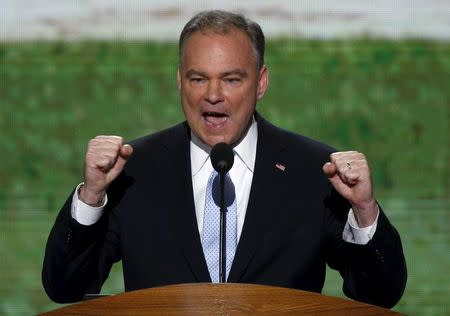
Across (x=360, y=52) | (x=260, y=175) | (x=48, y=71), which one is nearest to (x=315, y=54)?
(x=360, y=52)

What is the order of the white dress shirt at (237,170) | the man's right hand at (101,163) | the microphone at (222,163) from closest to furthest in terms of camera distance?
the microphone at (222,163)
the man's right hand at (101,163)
the white dress shirt at (237,170)

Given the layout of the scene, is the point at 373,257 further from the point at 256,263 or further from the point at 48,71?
the point at 48,71

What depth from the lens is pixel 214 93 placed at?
255cm

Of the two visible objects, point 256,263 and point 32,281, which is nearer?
point 256,263

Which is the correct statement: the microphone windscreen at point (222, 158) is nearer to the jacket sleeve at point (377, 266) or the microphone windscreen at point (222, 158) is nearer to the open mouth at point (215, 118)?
the open mouth at point (215, 118)

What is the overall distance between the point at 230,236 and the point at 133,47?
9.13 feet

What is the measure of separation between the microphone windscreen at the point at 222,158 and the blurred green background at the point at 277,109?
256 centimetres

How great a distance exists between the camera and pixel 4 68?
210 inches

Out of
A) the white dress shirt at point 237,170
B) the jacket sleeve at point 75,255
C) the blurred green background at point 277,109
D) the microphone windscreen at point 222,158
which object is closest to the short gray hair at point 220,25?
the white dress shirt at point 237,170

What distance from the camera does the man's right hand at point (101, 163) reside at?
8.05ft

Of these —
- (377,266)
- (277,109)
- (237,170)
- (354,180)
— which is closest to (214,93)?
(237,170)

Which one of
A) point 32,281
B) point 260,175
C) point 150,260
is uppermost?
point 260,175

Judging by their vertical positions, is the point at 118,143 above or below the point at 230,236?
above

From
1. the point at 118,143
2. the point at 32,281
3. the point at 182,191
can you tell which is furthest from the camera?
the point at 32,281
